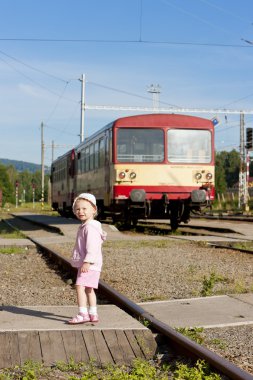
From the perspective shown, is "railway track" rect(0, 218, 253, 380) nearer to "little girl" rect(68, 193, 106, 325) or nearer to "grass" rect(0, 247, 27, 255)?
"little girl" rect(68, 193, 106, 325)

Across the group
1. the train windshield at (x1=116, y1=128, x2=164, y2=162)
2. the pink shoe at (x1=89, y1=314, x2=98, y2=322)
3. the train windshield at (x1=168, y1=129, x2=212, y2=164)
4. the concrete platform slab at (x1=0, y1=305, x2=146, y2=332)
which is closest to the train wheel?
the train windshield at (x1=168, y1=129, x2=212, y2=164)

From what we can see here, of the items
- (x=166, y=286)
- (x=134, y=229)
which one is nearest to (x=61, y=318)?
(x=166, y=286)

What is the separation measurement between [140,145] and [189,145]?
1.32 metres

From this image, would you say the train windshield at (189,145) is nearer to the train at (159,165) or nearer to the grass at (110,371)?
the train at (159,165)

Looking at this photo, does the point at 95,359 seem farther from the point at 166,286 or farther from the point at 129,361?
the point at 166,286

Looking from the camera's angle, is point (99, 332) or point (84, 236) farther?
point (84, 236)

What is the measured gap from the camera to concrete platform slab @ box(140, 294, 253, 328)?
511 centimetres

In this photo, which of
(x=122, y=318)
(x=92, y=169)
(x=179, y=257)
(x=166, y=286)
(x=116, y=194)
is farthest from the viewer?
(x=92, y=169)

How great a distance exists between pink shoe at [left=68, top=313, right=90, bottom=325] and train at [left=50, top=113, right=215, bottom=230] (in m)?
11.2

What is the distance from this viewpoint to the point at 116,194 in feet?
53.5

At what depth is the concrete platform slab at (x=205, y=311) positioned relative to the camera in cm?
511

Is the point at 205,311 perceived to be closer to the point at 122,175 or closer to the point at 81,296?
the point at 81,296

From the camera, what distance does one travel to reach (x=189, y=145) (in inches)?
668

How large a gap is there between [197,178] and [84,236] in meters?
11.9
